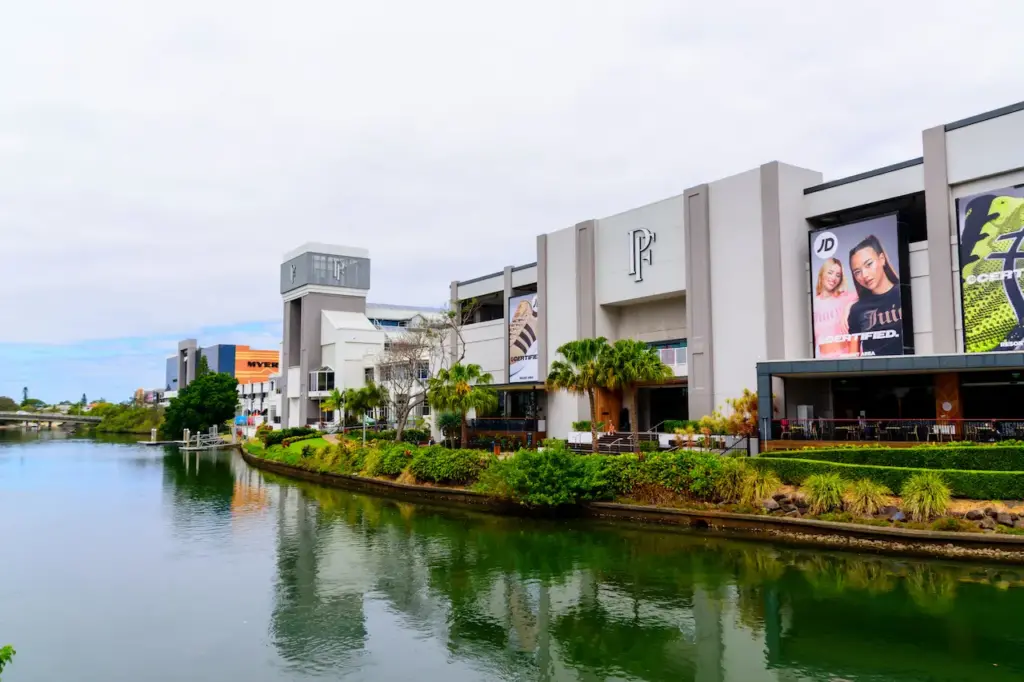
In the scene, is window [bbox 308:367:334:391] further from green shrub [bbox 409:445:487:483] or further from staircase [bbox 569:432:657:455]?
staircase [bbox 569:432:657:455]

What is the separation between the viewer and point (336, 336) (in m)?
72.4

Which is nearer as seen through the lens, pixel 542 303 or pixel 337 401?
pixel 542 303

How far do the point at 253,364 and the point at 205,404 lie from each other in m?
39.9

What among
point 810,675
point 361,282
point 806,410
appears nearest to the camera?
point 810,675

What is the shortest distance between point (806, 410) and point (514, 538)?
14.8 m

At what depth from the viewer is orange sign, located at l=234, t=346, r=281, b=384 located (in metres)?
120

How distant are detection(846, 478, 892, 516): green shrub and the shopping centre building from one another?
4284 millimetres

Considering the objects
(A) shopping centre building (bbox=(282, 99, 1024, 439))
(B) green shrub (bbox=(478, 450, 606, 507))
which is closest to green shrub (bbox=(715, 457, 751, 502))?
(A) shopping centre building (bbox=(282, 99, 1024, 439))

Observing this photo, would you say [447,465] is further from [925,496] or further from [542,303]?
[925,496]

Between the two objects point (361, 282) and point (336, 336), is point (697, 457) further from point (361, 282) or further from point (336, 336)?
point (361, 282)

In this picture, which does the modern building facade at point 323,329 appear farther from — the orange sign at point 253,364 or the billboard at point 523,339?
the orange sign at point 253,364

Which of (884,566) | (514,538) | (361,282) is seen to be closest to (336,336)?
(361,282)

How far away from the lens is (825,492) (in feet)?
79.1

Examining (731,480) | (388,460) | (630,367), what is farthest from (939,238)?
(388,460)
